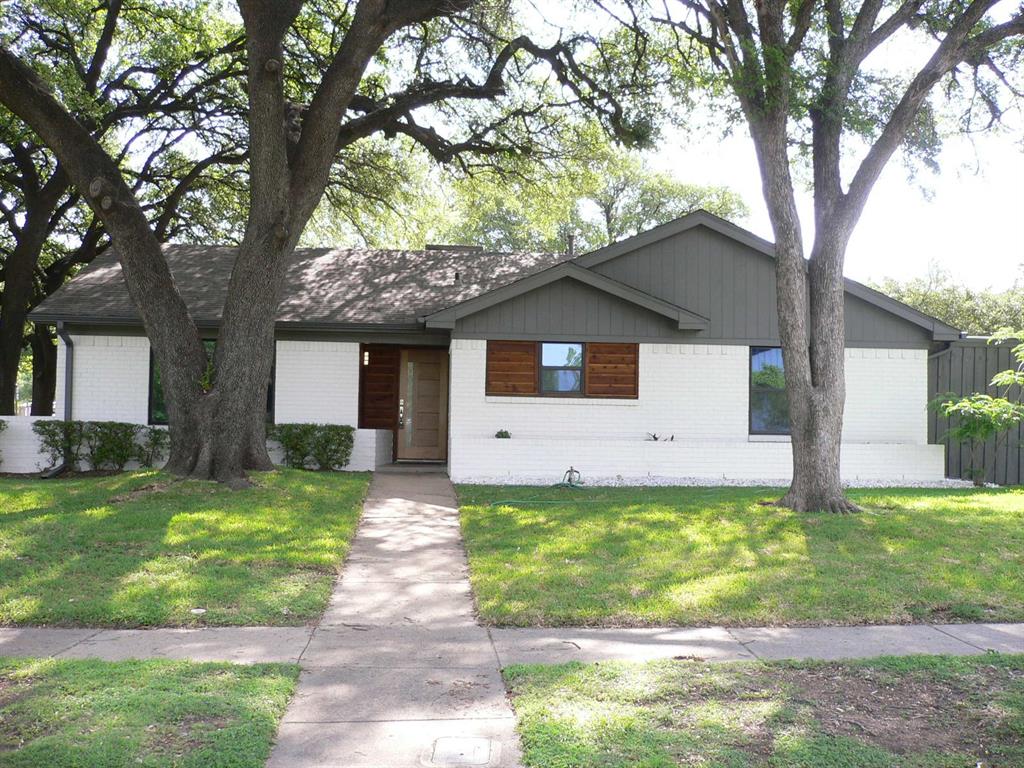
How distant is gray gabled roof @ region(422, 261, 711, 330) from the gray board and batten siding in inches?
13.4

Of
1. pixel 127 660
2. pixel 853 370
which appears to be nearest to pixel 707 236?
pixel 853 370

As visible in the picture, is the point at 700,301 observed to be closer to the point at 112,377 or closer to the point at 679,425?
the point at 679,425

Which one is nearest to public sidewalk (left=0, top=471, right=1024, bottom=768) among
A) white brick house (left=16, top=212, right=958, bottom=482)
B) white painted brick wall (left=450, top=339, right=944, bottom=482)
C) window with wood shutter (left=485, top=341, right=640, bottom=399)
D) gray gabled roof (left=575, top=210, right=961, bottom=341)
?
white painted brick wall (left=450, top=339, right=944, bottom=482)

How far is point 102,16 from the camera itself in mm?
21609

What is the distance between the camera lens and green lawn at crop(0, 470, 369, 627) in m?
6.37

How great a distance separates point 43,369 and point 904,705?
1118 inches

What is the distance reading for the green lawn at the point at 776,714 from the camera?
3.87 m

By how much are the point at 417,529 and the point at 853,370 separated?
33.8ft

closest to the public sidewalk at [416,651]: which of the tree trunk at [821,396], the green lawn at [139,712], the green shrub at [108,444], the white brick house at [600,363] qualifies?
the green lawn at [139,712]

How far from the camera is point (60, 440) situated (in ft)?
49.6

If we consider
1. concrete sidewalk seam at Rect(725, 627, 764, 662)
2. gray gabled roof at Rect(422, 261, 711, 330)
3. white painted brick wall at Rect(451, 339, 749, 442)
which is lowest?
concrete sidewalk seam at Rect(725, 627, 764, 662)

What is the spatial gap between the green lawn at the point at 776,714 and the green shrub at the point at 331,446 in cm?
1127

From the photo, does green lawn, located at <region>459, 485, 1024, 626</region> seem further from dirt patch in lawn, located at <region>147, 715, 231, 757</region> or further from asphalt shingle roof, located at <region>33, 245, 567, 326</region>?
asphalt shingle roof, located at <region>33, 245, 567, 326</region>

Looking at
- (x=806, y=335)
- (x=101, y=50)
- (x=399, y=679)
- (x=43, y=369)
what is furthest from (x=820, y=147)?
(x=43, y=369)
